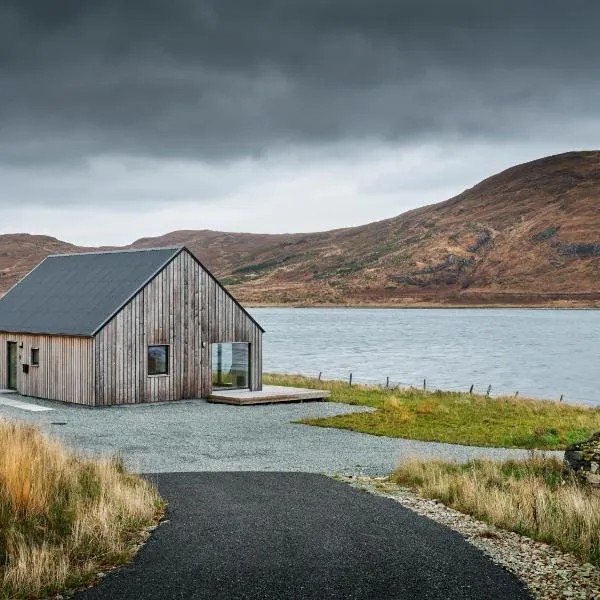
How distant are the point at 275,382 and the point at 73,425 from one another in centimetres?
1801

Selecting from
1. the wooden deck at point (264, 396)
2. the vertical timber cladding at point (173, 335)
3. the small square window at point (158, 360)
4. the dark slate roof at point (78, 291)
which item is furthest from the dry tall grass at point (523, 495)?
the dark slate roof at point (78, 291)

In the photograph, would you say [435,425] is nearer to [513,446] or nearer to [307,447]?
[513,446]

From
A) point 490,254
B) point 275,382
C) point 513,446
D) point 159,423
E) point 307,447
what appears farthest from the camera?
point 490,254

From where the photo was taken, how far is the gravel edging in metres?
8.10

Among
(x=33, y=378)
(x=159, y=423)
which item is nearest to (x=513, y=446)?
(x=159, y=423)

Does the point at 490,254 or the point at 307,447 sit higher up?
the point at 490,254

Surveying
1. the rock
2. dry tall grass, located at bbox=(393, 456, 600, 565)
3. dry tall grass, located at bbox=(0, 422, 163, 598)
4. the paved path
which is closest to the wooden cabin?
dry tall grass, located at bbox=(0, 422, 163, 598)

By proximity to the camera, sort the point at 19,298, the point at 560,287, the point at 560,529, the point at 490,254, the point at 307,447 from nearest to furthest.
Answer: the point at 560,529, the point at 307,447, the point at 19,298, the point at 560,287, the point at 490,254

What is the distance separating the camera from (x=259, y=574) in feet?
27.2

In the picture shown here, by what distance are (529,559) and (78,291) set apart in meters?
23.7

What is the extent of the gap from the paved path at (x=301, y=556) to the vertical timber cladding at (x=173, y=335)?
47.0 ft

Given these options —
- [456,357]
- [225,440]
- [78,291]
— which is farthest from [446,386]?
[225,440]

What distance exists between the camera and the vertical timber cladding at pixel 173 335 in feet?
85.6

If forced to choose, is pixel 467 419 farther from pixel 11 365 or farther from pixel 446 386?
pixel 446 386
